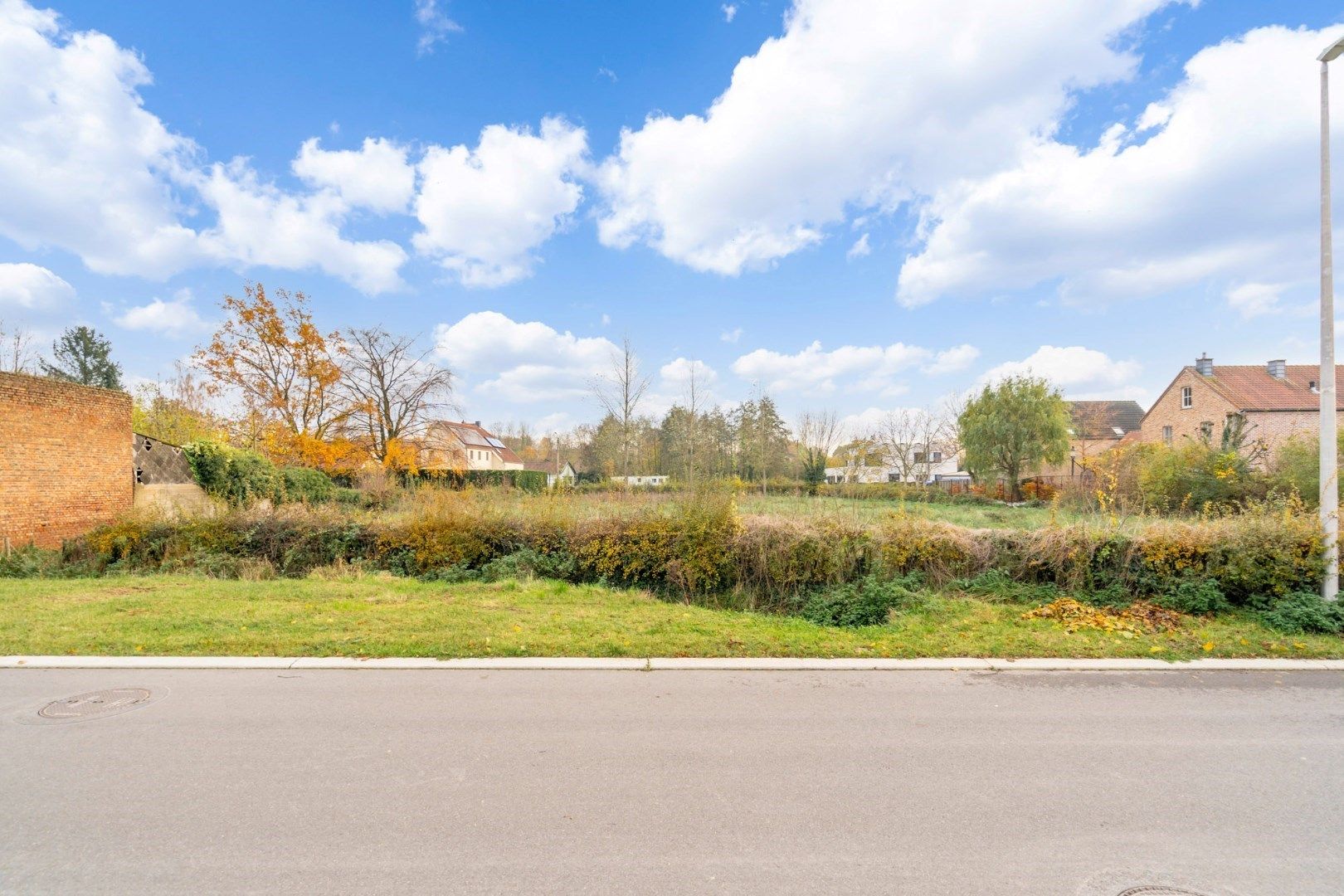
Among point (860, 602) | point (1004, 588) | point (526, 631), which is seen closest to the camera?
point (526, 631)

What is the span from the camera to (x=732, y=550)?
9.67m

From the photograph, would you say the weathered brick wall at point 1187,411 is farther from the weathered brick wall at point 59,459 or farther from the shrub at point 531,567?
the weathered brick wall at point 59,459

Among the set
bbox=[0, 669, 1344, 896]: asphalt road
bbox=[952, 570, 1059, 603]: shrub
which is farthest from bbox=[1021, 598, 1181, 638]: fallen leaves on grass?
bbox=[0, 669, 1344, 896]: asphalt road

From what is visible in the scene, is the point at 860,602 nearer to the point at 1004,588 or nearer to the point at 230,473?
the point at 1004,588

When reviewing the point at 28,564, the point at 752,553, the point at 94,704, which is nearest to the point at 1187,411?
the point at 752,553

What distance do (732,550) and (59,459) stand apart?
616 inches

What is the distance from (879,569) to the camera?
9.13 meters

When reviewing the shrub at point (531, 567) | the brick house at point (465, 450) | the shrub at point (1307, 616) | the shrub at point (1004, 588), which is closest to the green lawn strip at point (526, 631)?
the shrub at point (1307, 616)

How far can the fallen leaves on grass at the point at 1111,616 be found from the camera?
713 cm

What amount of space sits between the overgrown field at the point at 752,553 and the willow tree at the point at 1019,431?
28.8m

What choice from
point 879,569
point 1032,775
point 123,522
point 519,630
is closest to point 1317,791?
point 1032,775

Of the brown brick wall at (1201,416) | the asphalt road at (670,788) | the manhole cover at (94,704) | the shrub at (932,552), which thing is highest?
the brown brick wall at (1201,416)

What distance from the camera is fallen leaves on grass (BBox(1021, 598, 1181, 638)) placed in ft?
23.4

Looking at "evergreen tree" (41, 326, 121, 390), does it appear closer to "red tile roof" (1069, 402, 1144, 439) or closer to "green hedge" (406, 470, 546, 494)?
"green hedge" (406, 470, 546, 494)
